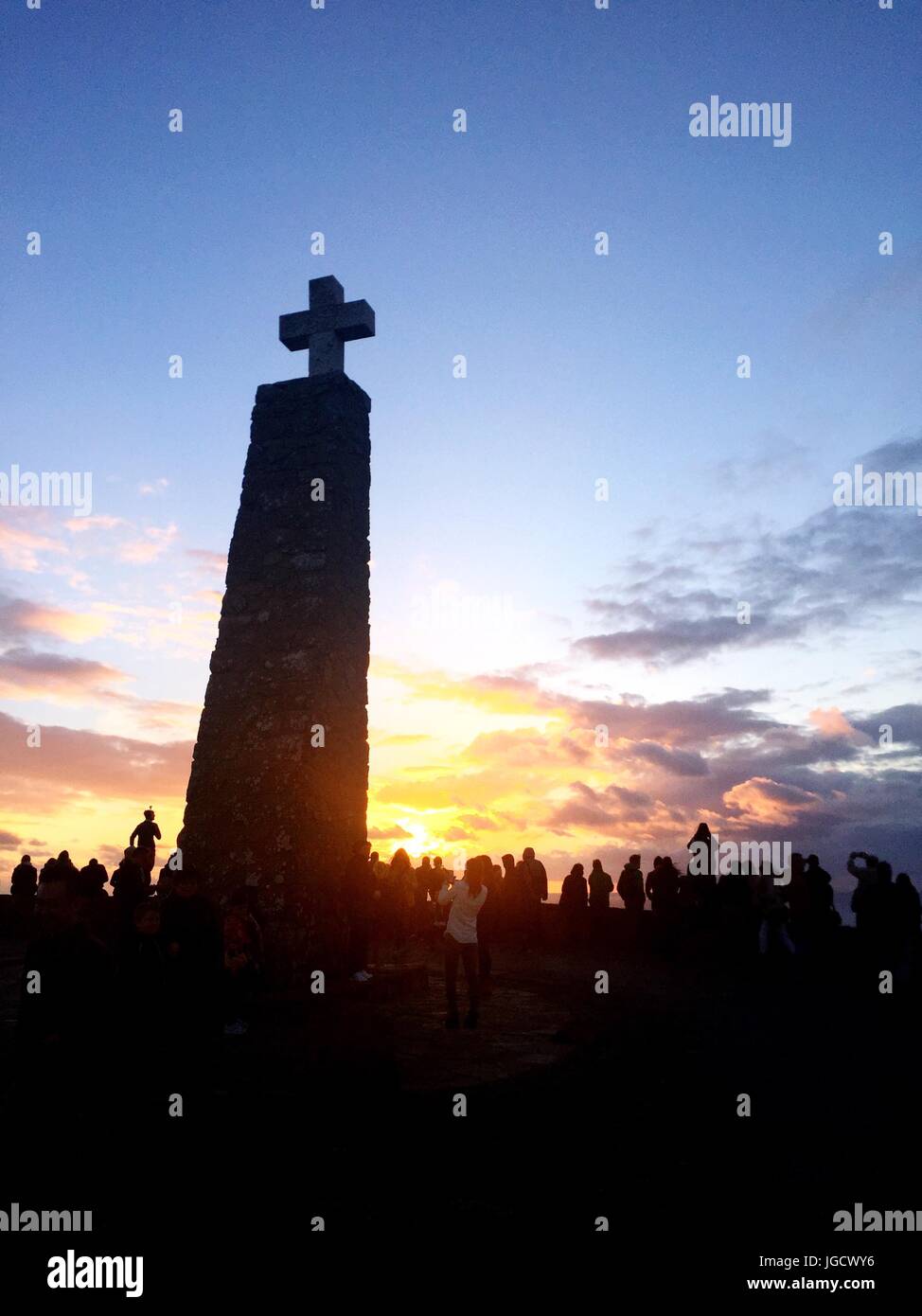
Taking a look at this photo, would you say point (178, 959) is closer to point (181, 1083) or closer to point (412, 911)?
point (181, 1083)

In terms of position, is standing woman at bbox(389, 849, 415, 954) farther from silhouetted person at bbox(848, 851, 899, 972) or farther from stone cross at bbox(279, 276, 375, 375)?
stone cross at bbox(279, 276, 375, 375)

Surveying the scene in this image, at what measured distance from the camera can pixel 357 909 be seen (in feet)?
31.6

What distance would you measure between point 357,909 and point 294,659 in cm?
297

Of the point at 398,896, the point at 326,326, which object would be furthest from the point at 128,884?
the point at 326,326

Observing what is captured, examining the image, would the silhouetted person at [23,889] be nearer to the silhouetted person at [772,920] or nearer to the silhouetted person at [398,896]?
the silhouetted person at [398,896]

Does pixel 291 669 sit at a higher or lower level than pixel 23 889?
higher

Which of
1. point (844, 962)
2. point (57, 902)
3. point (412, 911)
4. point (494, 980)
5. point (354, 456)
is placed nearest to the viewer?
point (57, 902)

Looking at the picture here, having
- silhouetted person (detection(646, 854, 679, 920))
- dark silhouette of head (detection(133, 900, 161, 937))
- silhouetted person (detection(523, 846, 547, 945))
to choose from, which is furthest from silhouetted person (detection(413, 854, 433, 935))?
dark silhouette of head (detection(133, 900, 161, 937))

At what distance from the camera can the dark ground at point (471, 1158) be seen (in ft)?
11.5

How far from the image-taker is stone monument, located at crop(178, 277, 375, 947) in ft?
30.7

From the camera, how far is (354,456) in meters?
10.7

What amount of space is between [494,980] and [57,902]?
28.2 ft

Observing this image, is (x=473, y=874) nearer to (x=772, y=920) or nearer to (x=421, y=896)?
(x=772, y=920)
